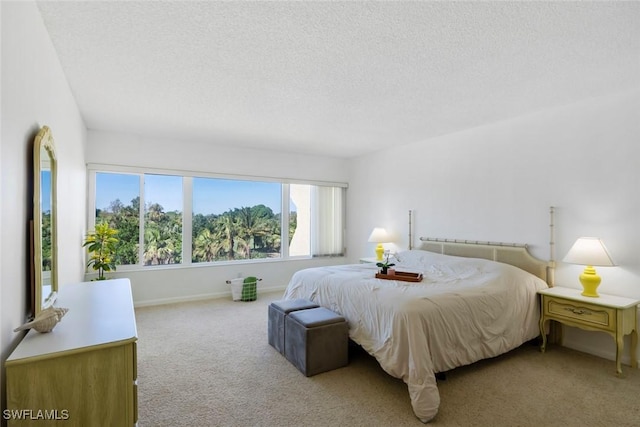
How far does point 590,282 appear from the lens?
2.98 metres

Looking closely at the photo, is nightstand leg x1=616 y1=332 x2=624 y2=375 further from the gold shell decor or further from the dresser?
the gold shell decor

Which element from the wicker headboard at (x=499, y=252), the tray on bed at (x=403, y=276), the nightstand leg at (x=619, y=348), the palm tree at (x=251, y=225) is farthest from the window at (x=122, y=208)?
the nightstand leg at (x=619, y=348)

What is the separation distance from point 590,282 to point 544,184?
112 cm

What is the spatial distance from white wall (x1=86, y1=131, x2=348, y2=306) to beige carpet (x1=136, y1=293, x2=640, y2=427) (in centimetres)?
156

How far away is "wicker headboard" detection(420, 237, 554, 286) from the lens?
3496mm

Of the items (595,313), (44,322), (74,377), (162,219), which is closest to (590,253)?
(595,313)

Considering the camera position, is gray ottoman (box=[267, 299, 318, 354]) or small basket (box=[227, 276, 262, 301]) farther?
small basket (box=[227, 276, 262, 301])

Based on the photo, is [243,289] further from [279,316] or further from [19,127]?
[19,127]

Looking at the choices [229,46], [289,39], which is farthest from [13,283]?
[289,39]

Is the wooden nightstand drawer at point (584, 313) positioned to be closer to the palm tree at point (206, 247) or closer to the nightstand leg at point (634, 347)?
the nightstand leg at point (634, 347)

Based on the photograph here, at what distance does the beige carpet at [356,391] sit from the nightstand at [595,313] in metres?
0.31

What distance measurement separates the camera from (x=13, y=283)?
4.86 ft

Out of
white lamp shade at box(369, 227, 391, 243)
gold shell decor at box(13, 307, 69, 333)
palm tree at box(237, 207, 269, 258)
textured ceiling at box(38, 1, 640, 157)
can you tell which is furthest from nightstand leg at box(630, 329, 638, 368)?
palm tree at box(237, 207, 269, 258)

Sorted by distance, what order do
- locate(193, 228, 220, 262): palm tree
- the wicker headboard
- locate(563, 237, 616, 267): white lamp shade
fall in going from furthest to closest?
locate(193, 228, 220, 262): palm tree < the wicker headboard < locate(563, 237, 616, 267): white lamp shade
